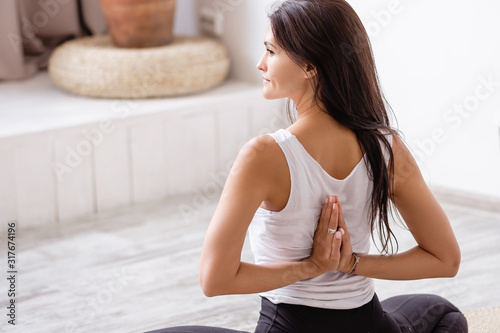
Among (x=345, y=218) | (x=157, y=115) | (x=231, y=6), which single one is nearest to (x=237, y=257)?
(x=345, y=218)

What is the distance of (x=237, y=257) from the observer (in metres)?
1.09

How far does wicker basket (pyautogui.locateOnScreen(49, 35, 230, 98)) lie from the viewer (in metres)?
2.99

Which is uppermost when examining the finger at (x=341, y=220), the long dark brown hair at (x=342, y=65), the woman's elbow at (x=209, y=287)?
the long dark brown hair at (x=342, y=65)

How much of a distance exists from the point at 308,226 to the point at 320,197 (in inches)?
2.0

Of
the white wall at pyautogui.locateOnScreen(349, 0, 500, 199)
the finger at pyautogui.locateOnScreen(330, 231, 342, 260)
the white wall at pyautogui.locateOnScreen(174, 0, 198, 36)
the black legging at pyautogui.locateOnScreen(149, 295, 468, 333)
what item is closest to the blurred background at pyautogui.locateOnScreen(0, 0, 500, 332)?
the white wall at pyautogui.locateOnScreen(349, 0, 500, 199)

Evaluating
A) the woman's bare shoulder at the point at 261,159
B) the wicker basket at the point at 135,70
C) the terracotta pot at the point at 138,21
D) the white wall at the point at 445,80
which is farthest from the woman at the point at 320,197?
the terracotta pot at the point at 138,21

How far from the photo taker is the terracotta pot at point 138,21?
10.2ft

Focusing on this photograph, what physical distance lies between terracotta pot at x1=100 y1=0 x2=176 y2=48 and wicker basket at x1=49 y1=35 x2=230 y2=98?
77 millimetres

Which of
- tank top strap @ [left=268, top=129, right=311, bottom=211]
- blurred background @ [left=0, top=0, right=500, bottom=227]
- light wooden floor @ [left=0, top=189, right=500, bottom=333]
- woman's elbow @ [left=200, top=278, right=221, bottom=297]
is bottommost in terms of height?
light wooden floor @ [left=0, top=189, right=500, bottom=333]

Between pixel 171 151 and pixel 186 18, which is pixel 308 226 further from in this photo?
pixel 186 18

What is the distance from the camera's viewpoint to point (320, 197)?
1.13 m

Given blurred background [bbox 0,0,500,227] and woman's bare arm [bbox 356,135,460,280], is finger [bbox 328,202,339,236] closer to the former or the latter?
woman's bare arm [bbox 356,135,460,280]

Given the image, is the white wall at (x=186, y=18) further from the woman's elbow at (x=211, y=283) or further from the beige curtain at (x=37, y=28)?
the woman's elbow at (x=211, y=283)

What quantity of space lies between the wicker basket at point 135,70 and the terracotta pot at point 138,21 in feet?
0.25
